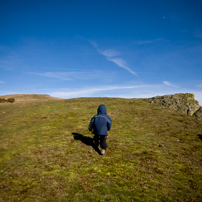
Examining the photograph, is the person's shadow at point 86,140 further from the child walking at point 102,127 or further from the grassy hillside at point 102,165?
the child walking at point 102,127

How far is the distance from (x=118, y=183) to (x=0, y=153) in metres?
9.15

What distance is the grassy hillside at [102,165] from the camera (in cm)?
670

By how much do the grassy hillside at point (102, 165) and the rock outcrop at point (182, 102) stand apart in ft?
A: 25.4

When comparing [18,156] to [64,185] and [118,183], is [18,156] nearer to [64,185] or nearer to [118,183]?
[64,185]

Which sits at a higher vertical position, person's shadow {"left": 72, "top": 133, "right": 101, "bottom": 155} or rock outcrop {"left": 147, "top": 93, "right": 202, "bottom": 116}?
rock outcrop {"left": 147, "top": 93, "right": 202, "bottom": 116}

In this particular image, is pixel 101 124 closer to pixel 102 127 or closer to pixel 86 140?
pixel 102 127

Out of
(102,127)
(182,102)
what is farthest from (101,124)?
(182,102)

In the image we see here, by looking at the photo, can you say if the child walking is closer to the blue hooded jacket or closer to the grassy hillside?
the blue hooded jacket

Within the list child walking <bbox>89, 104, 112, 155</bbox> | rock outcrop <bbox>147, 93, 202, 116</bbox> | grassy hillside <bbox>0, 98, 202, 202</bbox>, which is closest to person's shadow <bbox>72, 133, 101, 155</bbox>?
grassy hillside <bbox>0, 98, 202, 202</bbox>

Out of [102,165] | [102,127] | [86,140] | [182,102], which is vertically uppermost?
[182,102]

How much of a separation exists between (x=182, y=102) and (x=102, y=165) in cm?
2210

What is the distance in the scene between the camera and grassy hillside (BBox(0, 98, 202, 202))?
6.70 m

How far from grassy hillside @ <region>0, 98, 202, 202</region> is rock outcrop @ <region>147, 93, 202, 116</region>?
→ 775cm

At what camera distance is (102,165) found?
9.18 metres
